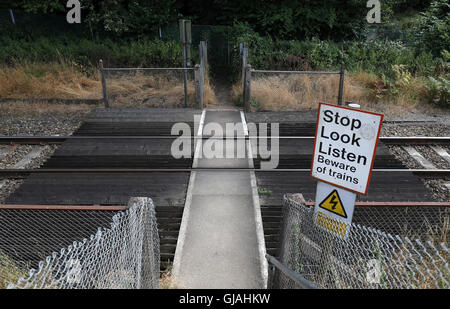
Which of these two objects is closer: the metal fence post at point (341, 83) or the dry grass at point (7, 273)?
the dry grass at point (7, 273)

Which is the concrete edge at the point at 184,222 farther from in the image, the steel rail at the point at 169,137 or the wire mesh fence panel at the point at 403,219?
the wire mesh fence panel at the point at 403,219

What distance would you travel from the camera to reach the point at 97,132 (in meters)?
9.67

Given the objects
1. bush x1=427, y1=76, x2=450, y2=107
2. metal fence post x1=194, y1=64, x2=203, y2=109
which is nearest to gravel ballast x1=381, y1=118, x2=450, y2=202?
bush x1=427, y1=76, x2=450, y2=107

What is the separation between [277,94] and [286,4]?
7177 millimetres

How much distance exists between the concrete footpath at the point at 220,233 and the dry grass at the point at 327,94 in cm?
440

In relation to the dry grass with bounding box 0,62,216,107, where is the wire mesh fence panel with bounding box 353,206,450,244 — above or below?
below

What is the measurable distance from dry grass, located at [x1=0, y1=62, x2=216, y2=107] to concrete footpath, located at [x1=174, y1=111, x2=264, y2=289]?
5134mm

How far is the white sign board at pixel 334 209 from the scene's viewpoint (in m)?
3.34

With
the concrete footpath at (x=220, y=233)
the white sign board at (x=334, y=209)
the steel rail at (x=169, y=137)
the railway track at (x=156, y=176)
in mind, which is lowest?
the concrete footpath at (x=220, y=233)

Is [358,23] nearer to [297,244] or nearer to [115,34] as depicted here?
[115,34]

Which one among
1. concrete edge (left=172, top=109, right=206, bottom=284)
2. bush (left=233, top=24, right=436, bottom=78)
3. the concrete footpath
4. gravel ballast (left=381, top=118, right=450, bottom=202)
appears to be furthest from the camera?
bush (left=233, top=24, right=436, bottom=78)

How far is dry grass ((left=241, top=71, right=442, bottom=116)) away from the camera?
1194 centimetres

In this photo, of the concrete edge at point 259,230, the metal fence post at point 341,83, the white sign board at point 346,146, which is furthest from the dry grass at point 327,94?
the white sign board at point 346,146

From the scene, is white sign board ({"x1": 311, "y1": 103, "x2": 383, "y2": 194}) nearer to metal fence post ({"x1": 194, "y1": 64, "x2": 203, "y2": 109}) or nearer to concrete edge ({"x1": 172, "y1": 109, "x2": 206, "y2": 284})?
concrete edge ({"x1": 172, "y1": 109, "x2": 206, "y2": 284})
